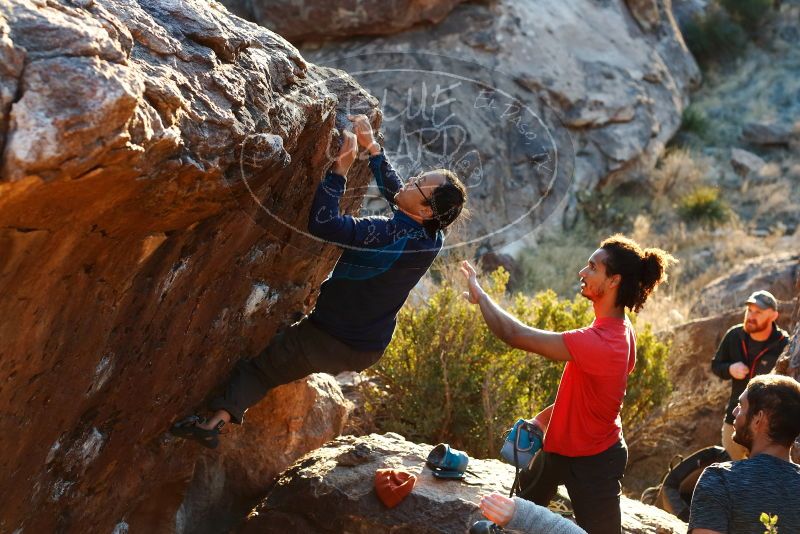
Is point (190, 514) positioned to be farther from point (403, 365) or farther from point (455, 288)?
point (455, 288)

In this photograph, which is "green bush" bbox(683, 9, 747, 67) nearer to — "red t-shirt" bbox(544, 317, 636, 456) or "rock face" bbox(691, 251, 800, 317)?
"rock face" bbox(691, 251, 800, 317)

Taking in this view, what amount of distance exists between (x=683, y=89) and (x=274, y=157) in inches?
585

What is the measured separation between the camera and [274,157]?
140 inches

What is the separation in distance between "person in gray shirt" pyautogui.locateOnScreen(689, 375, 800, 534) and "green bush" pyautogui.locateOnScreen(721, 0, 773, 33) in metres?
18.0

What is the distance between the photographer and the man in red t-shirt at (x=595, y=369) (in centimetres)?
385

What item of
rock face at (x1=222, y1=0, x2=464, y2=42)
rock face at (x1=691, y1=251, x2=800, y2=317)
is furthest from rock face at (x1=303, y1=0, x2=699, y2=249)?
rock face at (x1=691, y1=251, x2=800, y2=317)

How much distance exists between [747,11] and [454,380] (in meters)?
15.1

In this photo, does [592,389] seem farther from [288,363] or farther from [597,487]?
[288,363]

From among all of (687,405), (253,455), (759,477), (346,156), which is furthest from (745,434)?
(687,405)

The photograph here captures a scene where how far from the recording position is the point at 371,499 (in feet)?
15.0

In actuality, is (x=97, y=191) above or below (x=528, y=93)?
above

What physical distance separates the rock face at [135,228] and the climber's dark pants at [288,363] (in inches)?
4.4

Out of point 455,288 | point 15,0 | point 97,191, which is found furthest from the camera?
point 455,288

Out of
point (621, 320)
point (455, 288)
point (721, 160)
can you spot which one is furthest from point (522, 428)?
point (721, 160)
